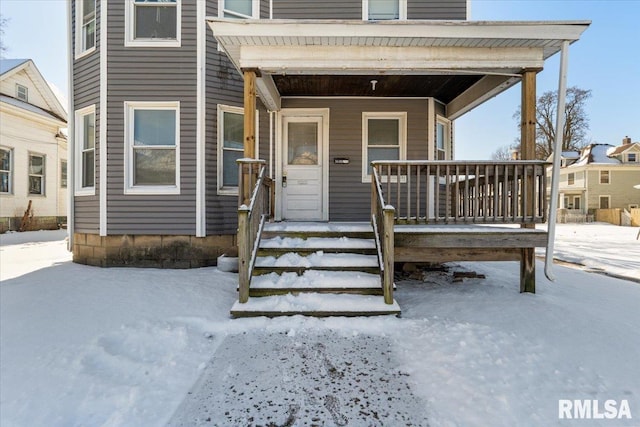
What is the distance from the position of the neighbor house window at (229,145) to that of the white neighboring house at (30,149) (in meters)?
10.5

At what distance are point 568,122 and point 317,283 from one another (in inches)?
1545

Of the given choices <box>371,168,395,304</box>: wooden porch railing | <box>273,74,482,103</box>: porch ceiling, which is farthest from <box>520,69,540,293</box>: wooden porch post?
<box>371,168,395,304</box>: wooden porch railing

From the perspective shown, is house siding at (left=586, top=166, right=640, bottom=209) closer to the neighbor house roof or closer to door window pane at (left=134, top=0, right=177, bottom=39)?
the neighbor house roof

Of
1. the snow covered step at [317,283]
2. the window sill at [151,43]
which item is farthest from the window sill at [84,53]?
the snow covered step at [317,283]

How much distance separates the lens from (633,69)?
97.1 feet

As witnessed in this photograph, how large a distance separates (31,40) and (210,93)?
18.2 meters

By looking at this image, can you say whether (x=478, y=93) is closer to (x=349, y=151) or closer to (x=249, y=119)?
(x=349, y=151)

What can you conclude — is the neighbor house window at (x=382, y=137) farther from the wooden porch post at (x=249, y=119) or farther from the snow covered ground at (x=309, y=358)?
the snow covered ground at (x=309, y=358)

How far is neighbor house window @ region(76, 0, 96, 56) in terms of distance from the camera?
634cm

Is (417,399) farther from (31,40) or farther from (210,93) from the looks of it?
(31,40)

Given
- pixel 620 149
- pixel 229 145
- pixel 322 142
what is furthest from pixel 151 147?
pixel 620 149

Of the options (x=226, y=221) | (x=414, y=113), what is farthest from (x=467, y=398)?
(x=414, y=113)

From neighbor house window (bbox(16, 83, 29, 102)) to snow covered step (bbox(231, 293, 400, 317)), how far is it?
51.7 ft

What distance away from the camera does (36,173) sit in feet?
40.8
